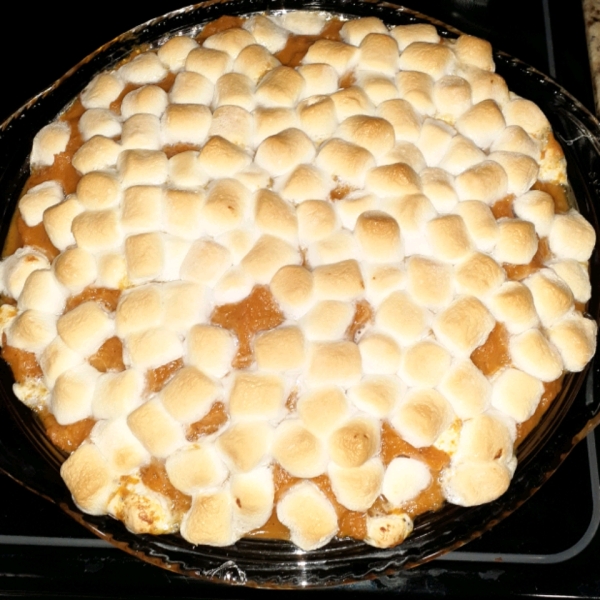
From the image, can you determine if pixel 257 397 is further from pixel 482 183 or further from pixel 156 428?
pixel 482 183

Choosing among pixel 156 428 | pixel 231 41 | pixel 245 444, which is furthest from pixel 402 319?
pixel 231 41

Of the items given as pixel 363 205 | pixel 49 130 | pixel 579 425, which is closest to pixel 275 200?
pixel 363 205

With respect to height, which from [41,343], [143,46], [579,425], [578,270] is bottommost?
[579,425]

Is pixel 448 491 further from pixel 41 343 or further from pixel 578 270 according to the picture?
pixel 41 343

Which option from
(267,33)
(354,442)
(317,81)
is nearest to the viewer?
(354,442)

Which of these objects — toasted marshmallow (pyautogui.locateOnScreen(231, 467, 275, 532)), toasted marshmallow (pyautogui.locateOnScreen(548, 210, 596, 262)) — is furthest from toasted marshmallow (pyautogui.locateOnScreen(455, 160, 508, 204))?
toasted marshmallow (pyautogui.locateOnScreen(231, 467, 275, 532))

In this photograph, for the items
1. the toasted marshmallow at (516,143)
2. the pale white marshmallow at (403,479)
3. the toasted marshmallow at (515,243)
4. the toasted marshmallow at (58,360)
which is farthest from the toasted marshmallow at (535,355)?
the toasted marshmallow at (58,360)

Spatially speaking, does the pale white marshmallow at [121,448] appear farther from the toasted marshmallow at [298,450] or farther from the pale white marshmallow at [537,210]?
the pale white marshmallow at [537,210]

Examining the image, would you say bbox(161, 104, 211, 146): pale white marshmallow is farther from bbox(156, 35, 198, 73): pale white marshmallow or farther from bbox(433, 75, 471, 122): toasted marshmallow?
bbox(433, 75, 471, 122): toasted marshmallow
